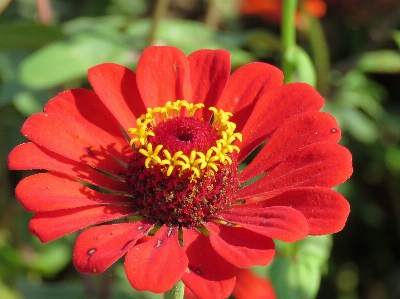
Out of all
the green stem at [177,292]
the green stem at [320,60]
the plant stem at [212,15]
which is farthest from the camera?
the plant stem at [212,15]

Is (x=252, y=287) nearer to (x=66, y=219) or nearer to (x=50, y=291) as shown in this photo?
(x=50, y=291)

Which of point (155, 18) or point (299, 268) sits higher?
point (155, 18)

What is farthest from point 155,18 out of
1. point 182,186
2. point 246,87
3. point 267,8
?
point 267,8

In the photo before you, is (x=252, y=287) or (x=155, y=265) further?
(x=252, y=287)

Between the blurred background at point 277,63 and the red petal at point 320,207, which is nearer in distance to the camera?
the red petal at point 320,207

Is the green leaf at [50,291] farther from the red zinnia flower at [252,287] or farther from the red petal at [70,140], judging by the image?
the red petal at [70,140]

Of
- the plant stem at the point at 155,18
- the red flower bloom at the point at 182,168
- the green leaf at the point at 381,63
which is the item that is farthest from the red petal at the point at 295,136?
the green leaf at the point at 381,63

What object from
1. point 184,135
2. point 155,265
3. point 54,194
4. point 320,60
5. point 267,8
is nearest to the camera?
point 155,265
